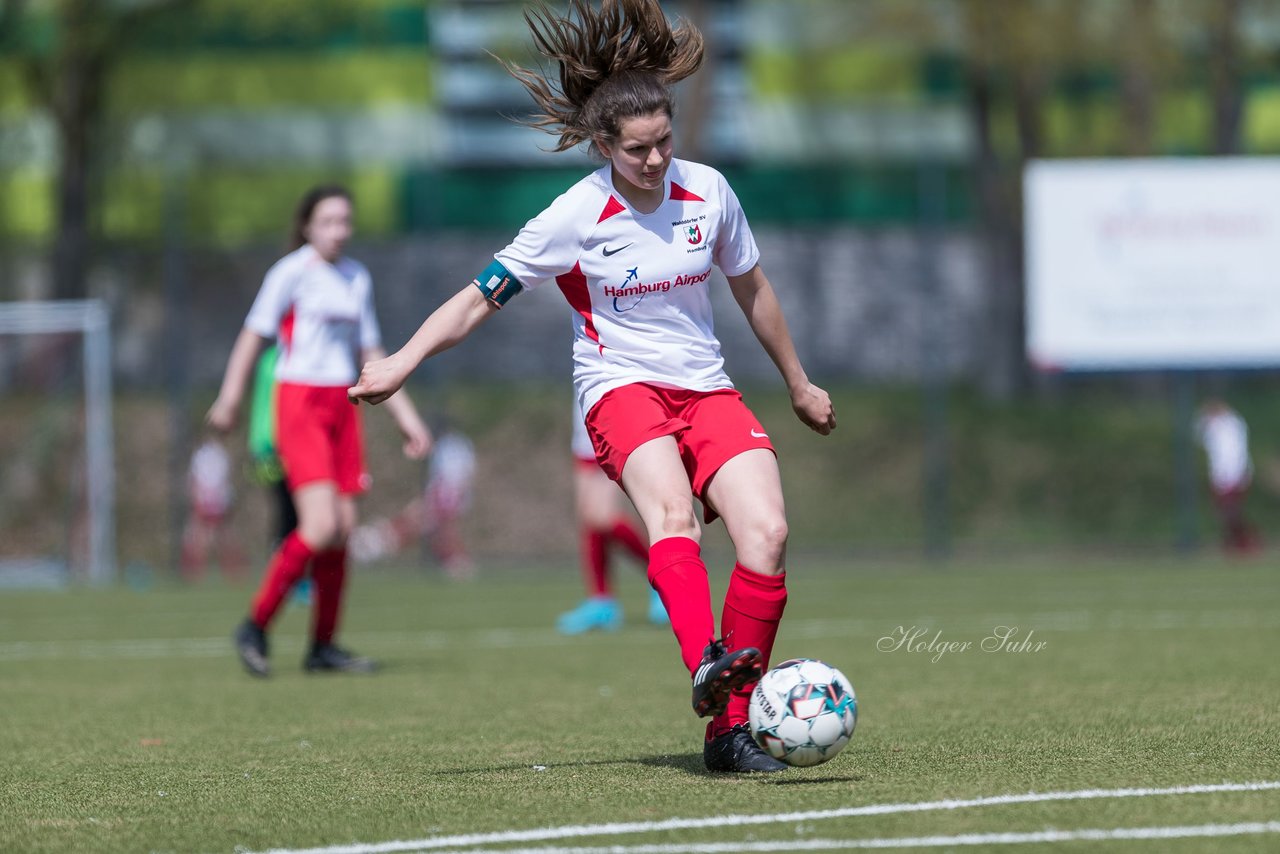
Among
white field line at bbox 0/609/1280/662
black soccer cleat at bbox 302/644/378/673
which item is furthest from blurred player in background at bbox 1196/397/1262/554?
black soccer cleat at bbox 302/644/378/673

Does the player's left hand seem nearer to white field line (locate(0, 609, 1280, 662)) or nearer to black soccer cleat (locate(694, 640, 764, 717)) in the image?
black soccer cleat (locate(694, 640, 764, 717))

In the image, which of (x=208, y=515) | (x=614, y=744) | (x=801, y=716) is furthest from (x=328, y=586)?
(x=208, y=515)

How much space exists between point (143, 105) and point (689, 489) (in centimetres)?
2335

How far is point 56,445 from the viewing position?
21141 millimetres

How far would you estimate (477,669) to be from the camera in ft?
28.4

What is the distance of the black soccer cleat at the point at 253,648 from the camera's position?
8.23 meters

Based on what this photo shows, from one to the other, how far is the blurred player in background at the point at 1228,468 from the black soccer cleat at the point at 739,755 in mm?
15977

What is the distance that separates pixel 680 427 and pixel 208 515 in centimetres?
1660

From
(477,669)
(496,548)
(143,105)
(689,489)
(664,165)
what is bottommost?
(496,548)

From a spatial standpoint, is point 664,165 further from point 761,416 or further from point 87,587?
point 761,416

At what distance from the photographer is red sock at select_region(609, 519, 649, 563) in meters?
10.8

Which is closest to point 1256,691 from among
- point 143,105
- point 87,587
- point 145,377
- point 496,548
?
point 87,587

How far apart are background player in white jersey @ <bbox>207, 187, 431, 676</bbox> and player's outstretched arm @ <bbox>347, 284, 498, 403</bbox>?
9.88 ft

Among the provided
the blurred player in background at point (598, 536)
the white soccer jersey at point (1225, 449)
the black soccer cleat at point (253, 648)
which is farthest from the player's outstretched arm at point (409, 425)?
the white soccer jersey at point (1225, 449)
